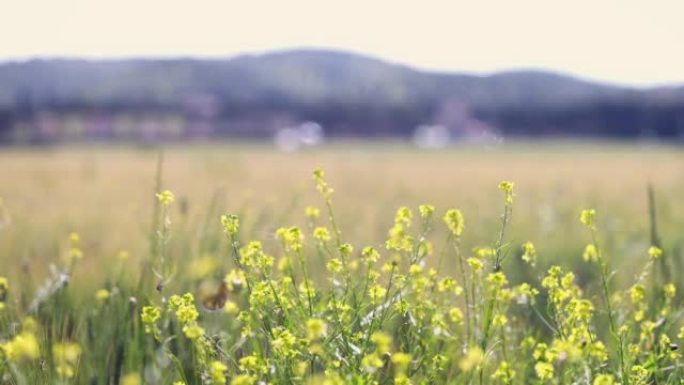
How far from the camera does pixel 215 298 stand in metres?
3.17

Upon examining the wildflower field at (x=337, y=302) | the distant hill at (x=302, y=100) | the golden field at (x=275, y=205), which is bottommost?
the distant hill at (x=302, y=100)

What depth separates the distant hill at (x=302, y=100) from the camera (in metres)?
107

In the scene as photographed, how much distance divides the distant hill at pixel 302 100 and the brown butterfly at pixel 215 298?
77049mm

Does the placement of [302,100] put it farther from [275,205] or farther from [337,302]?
[337,302]

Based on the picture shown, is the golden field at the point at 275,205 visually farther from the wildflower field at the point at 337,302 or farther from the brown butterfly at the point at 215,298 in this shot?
the brown butterfly at the point at 215,298

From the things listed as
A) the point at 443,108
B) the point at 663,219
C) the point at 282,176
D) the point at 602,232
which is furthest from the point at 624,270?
the point at 443,108

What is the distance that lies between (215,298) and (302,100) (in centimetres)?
12701

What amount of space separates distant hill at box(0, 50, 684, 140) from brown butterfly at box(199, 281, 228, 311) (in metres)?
77.0

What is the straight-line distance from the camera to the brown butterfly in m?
3.14

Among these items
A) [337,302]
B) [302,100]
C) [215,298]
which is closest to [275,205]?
[215,298]

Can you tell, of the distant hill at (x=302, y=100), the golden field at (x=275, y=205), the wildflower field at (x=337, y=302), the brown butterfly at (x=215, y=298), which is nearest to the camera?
the wildflower field at (x=337, y=302)

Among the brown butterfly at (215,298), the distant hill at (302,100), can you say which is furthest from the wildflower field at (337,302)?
the distant hill at (302,100)

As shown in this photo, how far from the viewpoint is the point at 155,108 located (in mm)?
116125

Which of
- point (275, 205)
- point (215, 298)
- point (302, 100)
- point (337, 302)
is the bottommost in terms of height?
point (302, 100)
